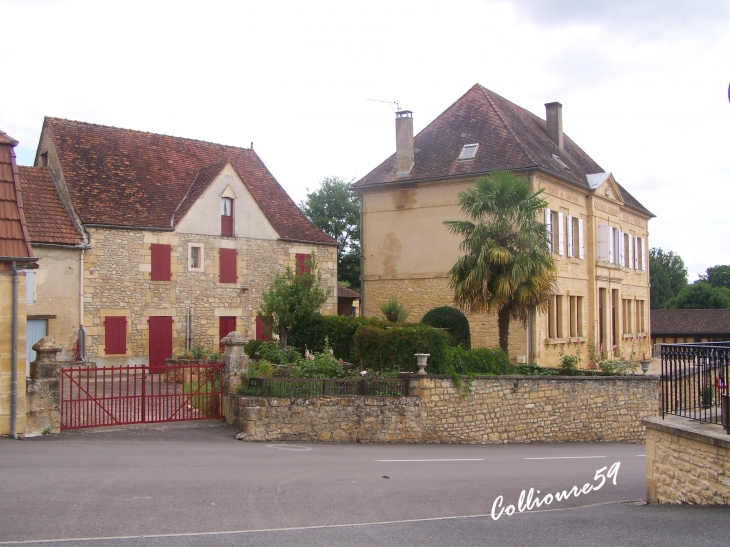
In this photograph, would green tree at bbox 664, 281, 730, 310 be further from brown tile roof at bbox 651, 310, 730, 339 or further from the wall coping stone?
the wall coping stone

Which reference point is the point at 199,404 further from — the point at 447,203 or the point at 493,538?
the point at 447,203

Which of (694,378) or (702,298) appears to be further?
(702,298)

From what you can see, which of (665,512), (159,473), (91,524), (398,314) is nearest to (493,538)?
(665,512)

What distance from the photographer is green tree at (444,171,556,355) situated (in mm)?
21953

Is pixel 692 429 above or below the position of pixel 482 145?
below

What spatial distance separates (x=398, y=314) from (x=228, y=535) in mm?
17312

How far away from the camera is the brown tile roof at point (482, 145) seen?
28875 millimetres

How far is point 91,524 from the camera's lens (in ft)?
26.8

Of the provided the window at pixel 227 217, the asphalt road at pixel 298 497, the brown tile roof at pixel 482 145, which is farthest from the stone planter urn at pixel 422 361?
the window at pixel 227 217

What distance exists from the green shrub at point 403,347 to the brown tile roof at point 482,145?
35.4ft

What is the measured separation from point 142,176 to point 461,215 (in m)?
12.2

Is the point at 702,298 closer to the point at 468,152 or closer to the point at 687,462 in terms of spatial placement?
the point at 468,152

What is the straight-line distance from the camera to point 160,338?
27.7m

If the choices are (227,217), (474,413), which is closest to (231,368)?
(474,413)
